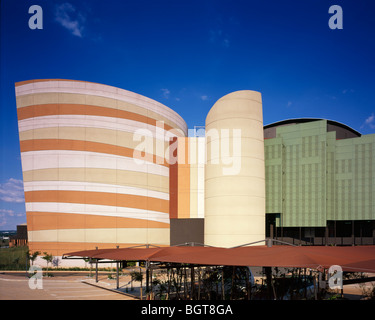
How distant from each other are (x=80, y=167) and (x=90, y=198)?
Answer: 373 cm

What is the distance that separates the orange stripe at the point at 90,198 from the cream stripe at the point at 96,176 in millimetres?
1451

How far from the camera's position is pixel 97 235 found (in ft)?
130

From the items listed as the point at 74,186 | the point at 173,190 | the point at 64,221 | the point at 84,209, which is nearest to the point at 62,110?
the point at 74,186

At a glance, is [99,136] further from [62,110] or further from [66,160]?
[62,110]

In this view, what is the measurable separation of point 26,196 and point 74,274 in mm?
11263

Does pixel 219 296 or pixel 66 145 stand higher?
pixel 66 145

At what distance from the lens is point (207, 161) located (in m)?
39.1

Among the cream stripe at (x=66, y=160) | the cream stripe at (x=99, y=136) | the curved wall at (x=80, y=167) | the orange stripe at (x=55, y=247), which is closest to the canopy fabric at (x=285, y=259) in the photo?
the curved wall at (x=80, y=167)

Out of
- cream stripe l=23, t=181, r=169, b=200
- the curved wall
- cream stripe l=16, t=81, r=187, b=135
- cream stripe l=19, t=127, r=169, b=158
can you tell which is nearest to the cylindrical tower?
cream stripe l=19, t=127, r=169, b=158

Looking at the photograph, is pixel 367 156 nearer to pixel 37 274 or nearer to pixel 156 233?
pixel 156 233

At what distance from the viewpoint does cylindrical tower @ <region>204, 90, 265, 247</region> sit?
1409 inches

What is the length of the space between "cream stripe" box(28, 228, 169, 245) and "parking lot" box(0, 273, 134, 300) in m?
8.93

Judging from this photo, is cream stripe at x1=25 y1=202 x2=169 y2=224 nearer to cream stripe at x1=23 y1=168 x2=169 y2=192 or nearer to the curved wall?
the curved wall

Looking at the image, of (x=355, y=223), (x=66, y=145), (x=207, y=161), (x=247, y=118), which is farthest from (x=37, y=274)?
(x=355, y=223)
